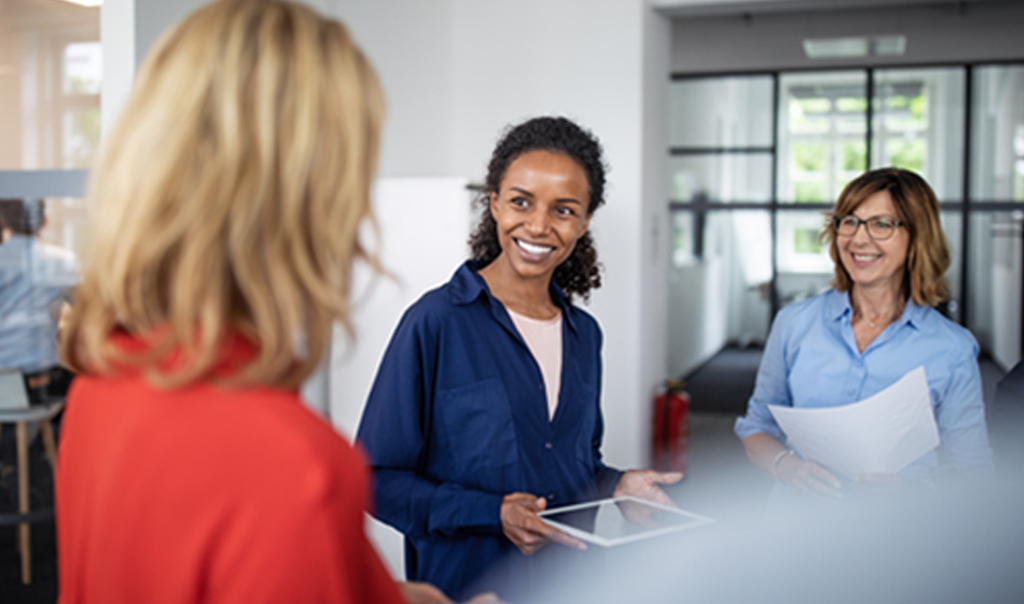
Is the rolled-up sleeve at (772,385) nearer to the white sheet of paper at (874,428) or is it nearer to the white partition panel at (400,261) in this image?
the white sheet of paper at (874,428)

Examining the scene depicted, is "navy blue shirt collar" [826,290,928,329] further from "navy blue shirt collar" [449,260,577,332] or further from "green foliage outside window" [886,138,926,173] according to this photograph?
"green foliage outside window" [886,138,926,173]

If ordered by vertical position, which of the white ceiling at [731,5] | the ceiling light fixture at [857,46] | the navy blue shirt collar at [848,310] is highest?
the ceiling light fixture at [857,46]

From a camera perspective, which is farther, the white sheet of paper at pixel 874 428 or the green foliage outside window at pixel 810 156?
the green foliage outside window at pixel 810 156

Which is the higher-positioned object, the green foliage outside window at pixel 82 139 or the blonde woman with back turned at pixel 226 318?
the green foliage outside window at pixel 82 139

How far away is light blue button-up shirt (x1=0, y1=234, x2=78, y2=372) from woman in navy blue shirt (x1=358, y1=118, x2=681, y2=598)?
1.43m

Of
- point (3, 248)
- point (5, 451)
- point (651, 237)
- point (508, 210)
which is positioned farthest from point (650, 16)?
point (5, 451)

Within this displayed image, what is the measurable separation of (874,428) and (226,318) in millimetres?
1496

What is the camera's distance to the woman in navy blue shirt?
1.54 meters

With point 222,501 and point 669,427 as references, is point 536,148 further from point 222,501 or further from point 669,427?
point 669,427

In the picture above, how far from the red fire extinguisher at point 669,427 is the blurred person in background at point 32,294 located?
2.67m

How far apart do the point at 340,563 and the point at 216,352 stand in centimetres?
19

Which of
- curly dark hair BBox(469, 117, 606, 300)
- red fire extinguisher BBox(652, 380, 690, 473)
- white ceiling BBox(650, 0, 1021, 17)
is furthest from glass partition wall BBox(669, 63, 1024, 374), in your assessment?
curly dark hair BBox(469, 117, 606, 300)

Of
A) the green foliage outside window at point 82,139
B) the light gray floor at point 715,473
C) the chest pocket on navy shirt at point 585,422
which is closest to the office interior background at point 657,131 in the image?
the green foliage outside window at point 82,139

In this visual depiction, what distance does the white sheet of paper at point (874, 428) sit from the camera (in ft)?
5.80
